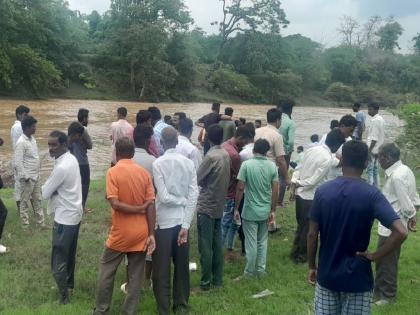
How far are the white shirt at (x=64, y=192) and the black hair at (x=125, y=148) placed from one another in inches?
30.4

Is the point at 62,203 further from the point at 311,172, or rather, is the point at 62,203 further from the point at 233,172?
the point at 311,172

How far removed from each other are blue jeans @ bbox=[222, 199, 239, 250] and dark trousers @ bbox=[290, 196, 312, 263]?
807mm

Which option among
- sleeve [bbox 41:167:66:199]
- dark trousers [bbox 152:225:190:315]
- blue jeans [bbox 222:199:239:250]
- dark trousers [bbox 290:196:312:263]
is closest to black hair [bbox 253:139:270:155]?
dark trousers [bbox 290:196:312:263]

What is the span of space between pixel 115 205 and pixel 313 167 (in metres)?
2.67

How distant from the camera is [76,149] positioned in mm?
7320

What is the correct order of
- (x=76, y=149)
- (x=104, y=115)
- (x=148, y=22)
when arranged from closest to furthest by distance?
(x=76, y=149) < (x=104, y=115) < (x=148, y=22)

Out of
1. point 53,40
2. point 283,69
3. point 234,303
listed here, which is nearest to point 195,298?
point 234,303

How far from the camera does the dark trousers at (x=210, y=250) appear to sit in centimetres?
537

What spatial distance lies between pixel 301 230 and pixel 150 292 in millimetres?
2107

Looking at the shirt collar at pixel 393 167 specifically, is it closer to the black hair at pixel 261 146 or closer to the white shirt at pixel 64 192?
the black hair at pixel 261 146

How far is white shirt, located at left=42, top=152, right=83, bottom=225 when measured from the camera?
15.9 feet

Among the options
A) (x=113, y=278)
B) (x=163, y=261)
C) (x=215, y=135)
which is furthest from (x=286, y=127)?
(x=113, y=278)

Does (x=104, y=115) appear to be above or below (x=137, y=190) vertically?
below

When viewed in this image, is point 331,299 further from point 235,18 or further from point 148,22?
point 235,18
